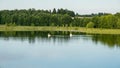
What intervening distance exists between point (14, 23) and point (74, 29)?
14363mm

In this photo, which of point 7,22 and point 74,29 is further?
point 7,22

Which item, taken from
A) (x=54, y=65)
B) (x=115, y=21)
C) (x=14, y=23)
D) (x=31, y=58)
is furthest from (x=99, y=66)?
(x=14, y=23)

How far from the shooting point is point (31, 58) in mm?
20859

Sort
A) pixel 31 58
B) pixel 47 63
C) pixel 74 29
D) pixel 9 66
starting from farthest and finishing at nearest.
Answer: pixel 74 29
pixel 31 58
pixel 47 63
pixel 9 66

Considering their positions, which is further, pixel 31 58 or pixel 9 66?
pixel 31 58

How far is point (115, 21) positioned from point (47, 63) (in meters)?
38.6

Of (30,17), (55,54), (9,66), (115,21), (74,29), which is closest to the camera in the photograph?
(9,66)

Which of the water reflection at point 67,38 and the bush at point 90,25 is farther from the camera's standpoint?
the bush at point 90,25

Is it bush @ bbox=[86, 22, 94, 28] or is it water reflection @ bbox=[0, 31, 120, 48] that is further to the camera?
bush @ bbox=[86, 22, 94, 28]

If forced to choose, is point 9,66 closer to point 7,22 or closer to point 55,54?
point 55,54

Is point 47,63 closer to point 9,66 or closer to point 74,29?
point 9,66

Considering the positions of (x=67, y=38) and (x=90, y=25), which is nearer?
(x=67, y=38)

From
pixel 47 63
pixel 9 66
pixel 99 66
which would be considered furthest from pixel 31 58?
pixel 99 66

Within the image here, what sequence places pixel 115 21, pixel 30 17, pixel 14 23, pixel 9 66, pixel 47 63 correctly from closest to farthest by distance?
pixel 9 66
pixel 47 63
pixel 115 21
pixel 14 23
pixel 30 17
